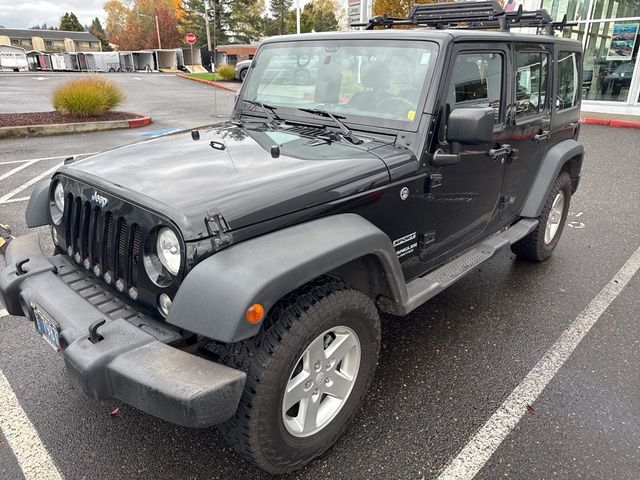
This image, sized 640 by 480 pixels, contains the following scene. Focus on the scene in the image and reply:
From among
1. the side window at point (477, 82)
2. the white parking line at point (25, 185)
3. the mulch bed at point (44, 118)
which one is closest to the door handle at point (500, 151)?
the side window at point (477, 82)

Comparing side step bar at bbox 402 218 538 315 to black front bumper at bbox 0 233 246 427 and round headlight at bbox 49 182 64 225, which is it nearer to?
black front bumper at bbox 0 233 246 427

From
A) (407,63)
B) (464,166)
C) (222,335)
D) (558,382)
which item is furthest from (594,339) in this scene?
(222,335)

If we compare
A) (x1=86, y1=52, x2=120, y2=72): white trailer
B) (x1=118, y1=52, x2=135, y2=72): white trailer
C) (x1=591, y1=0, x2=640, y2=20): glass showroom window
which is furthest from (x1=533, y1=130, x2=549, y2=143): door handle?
(x1=86, y1=52, x2=120, y2=72): white trailer

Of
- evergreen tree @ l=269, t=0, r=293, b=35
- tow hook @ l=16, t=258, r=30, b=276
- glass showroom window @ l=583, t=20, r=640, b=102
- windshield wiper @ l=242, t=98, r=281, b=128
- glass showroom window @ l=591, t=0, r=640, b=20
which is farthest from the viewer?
evergreen tree @ l=269, t=0, r=293, b=35

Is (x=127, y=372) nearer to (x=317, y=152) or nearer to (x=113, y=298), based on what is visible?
(x=113, y=298)

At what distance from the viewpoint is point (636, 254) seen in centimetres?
484

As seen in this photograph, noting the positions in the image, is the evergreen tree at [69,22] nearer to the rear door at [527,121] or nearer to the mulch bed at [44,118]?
the mulch bed at [44,118]

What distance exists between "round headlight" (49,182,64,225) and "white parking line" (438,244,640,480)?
243cm

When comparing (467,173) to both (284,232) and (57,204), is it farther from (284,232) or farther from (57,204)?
(57,204)

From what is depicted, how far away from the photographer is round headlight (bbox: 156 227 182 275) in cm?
195

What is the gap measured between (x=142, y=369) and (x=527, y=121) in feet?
10.6

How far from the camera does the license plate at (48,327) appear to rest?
208 centimetres

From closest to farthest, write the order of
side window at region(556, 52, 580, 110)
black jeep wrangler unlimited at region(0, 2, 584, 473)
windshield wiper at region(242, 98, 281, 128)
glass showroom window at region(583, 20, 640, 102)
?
black jeep wrangler unlimited at region(0, 2, 584, 473), windshield wiper at region(242, 98, 281, 128), side window at region(556, 52, 580, 110), glass showroom window at region(583, 20, 640, 102)

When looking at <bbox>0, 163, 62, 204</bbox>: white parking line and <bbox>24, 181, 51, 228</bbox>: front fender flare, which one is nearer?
<bbox>24, 181, 51, 228</bbox>: front fender flare
